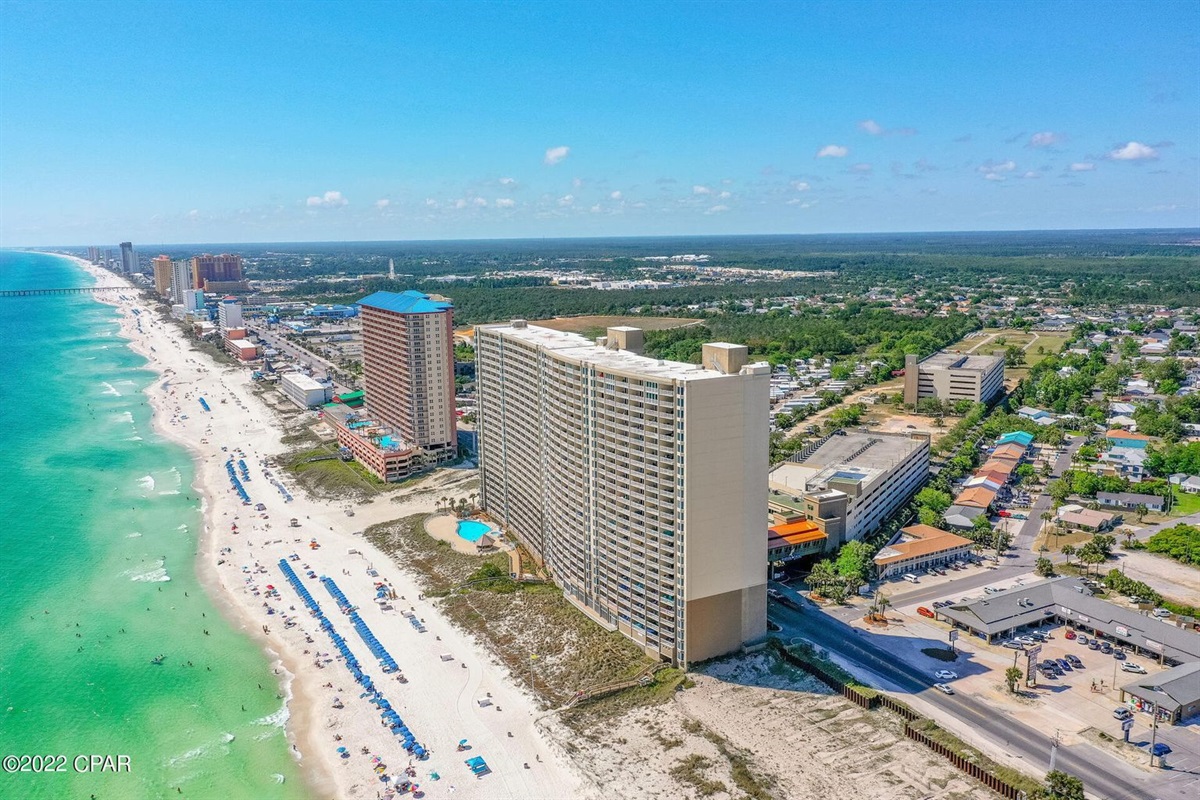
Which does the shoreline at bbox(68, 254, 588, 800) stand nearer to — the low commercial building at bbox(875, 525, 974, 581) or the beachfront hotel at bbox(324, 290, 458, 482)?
the beachfront hotel at bbox(324, 290, 458, 482)

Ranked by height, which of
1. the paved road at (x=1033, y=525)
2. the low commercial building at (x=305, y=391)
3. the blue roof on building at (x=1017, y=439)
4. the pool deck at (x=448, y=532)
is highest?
the low commercial building at (x=305, y=391)

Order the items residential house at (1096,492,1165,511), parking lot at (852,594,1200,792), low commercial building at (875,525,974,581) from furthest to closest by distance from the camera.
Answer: residential house at (1096,492,1165,511), low commercial building at (875,525,974,581), parking lot at (852,594,1200,792)

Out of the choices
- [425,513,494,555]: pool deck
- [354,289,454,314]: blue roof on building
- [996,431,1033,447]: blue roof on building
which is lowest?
[425,513,494,555]: pool deck

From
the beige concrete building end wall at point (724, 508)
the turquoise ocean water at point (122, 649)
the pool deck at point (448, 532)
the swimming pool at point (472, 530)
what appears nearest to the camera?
the turquoise ocean water at point (122, 649)

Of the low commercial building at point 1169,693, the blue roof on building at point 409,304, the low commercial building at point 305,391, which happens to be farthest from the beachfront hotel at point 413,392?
the low commercial building at point 1169,693

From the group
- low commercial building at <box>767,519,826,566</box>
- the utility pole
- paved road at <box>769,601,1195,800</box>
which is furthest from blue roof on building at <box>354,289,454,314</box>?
the utility pole

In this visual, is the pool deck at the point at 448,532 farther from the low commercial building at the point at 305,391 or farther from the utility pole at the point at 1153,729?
the low commercial building at the point at 305,391

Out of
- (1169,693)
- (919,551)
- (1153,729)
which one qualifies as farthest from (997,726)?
(919,551)
